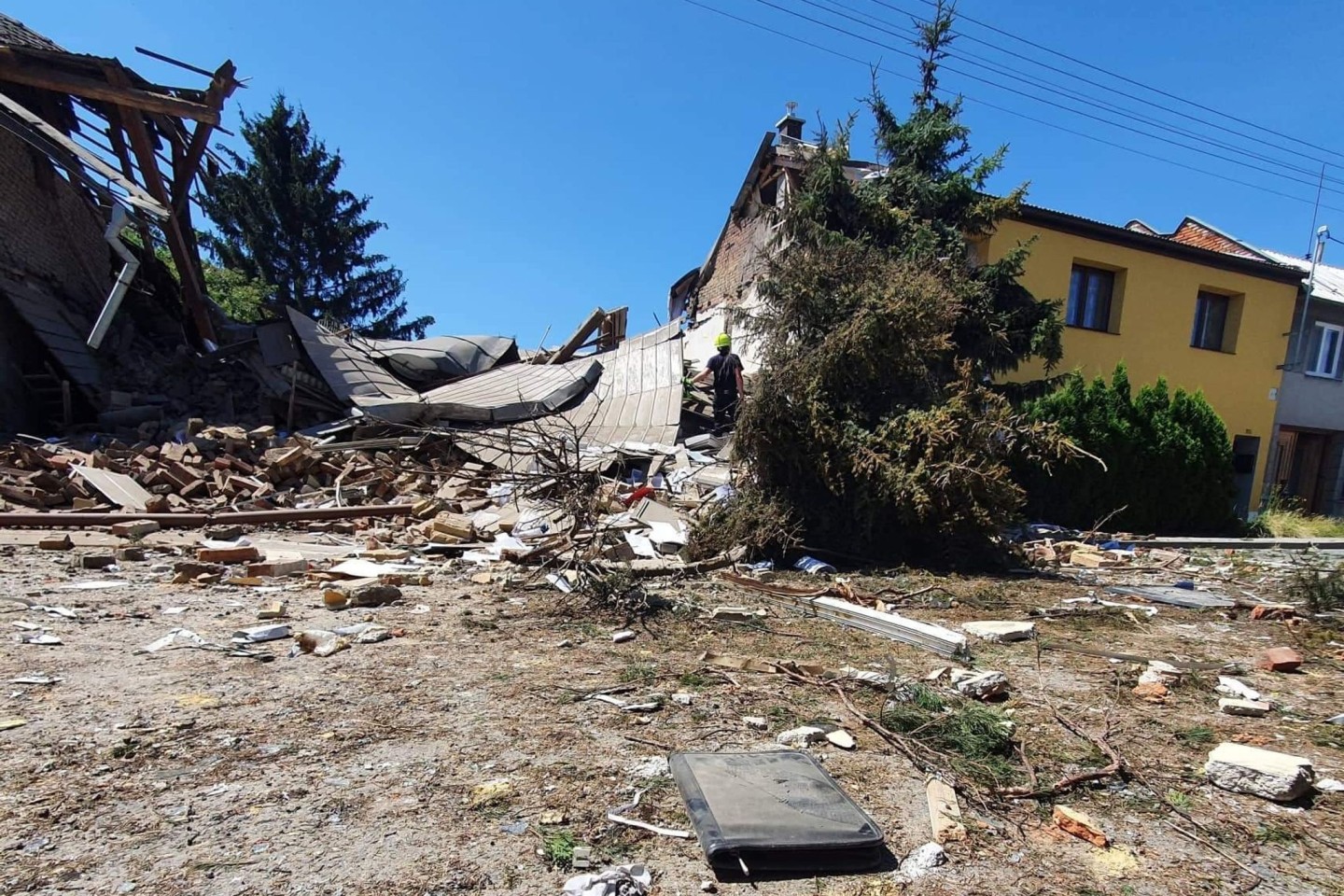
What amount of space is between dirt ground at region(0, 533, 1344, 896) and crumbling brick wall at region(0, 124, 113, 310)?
867 cm

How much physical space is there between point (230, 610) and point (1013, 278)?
11195mm

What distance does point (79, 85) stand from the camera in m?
9.71

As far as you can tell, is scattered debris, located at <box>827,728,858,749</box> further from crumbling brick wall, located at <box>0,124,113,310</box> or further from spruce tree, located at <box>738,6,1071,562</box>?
crumbling brick wall, located at <box>0,124,113,310</box>

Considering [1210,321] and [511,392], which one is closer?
[511,392]

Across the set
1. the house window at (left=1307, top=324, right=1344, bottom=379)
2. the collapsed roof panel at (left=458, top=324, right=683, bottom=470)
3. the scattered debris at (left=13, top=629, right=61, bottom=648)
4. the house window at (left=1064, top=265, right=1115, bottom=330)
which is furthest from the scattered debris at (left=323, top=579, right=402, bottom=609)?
the house window at (left=1307, top=324, right=1344, bottom=379)

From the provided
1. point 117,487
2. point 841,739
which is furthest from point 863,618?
point 117,487

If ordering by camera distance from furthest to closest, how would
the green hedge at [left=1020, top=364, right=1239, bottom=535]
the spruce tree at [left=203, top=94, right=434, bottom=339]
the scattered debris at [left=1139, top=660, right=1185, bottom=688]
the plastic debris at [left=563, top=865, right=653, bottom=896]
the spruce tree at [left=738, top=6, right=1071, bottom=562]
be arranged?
the spruce tree at [left=203, top=94, right=434, bottom=339] < the green hedge at [left=1020, top=364, right=1239, bottom=535] < the spruce tree at [left=738, top=6, right=1071, bottom=562] < the scattered debris at [left=1139, top=660, right=1185, bottom=688] < the plastic debris at [left=563, top=865, right=653, bottom=896]

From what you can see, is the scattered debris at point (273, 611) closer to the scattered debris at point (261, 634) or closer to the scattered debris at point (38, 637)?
the scattered debris at point (261, 634)

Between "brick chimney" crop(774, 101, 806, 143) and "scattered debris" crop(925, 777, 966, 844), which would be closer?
"scattered debris" crop(925, 777, 966, 844)

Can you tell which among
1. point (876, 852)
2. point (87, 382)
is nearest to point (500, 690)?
point (876, 852)

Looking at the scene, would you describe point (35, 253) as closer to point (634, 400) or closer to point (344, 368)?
point (344, 368)

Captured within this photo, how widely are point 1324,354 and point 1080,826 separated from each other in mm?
19663

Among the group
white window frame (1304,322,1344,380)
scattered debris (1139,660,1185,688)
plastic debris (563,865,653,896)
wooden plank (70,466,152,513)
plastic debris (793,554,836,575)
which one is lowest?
wooden plank (70,466,152,513)

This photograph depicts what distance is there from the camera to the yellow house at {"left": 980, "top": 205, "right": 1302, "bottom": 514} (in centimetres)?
1228
